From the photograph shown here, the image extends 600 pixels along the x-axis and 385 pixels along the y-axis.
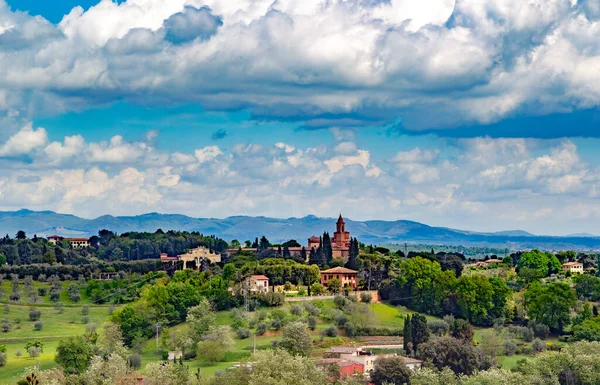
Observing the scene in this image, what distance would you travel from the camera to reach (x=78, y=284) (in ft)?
418

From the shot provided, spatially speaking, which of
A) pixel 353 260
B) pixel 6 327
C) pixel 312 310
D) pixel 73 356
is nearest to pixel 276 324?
pixel 312 310

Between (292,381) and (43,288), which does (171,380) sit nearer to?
(292,381)

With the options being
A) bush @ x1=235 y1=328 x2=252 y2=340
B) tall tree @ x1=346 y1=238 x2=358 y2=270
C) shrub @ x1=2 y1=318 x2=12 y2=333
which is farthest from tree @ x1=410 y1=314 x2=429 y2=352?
shrub @ x1=2 y1=318 x2=12 y2=333

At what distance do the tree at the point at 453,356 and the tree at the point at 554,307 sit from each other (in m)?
A: 20.9

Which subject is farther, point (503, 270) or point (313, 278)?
point (503, 270)

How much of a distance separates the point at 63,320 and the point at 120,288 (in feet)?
63.0

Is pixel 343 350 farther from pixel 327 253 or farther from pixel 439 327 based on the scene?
pixel 327 253

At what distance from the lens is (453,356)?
78750 millimetres

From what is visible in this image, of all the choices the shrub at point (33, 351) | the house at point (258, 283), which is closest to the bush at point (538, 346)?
the house at point (258, 283)

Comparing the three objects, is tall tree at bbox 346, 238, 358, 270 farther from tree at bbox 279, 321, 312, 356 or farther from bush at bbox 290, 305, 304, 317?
tree at bbox 279, 321, 312, 356

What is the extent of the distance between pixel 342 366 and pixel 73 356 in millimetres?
21441

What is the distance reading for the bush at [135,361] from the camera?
79875 mm

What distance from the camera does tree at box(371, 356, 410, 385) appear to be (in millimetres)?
70938

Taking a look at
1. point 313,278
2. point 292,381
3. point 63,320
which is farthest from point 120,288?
point 292,381
